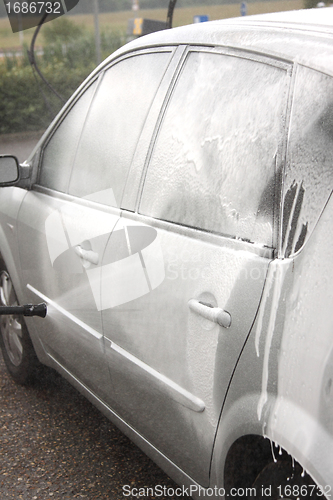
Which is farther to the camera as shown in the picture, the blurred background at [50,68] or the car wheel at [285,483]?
the blurred background at [50,68]

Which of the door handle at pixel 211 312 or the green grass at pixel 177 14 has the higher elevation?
the green grass at pixel 177 14

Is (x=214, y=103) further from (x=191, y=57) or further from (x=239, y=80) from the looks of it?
(x=191, y=57)

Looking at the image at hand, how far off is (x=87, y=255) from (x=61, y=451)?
1034mm

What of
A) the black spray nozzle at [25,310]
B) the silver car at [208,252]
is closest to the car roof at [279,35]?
the silver car at [208,252]

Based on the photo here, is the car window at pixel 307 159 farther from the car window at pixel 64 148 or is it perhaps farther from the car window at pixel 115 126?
the car window at pixel 64 148

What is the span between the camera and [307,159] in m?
1.55

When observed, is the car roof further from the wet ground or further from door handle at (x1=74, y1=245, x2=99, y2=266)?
the wet ground

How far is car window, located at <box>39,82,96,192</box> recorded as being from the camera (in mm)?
2836

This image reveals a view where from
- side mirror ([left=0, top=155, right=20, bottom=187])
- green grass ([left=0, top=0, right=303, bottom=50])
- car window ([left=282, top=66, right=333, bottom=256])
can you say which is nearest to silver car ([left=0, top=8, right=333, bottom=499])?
car window ([left=282, top=66, right=333, bottom=256])

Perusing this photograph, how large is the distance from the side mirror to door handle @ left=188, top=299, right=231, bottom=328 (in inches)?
59.1

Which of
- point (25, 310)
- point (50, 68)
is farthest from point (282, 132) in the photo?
point (50, 68)

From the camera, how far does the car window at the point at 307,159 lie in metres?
1.50

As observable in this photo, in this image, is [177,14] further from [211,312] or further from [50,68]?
[50,68]

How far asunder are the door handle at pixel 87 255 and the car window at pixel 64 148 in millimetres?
443
